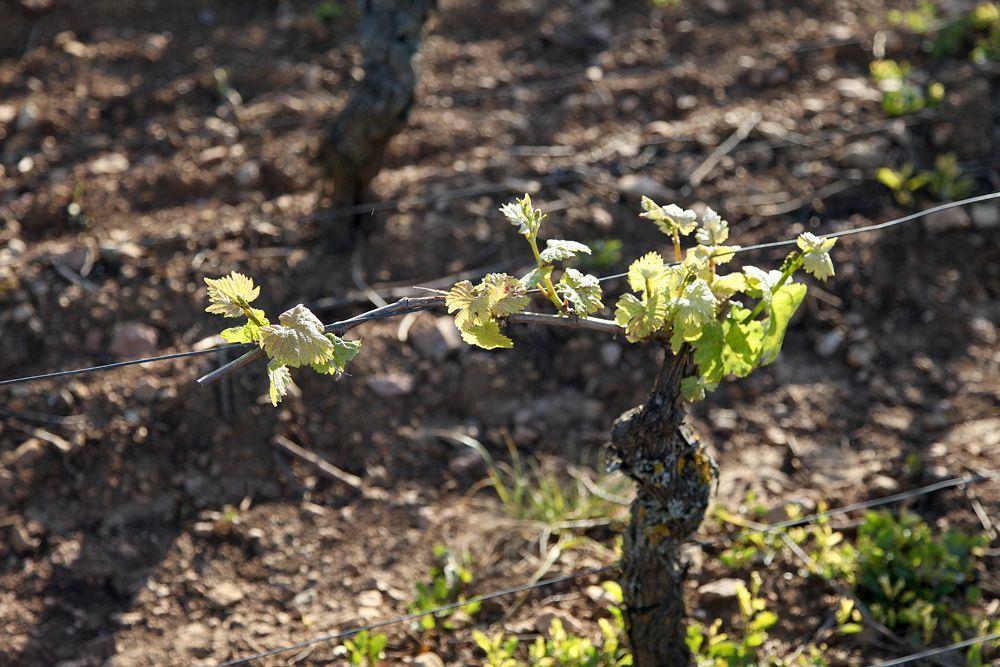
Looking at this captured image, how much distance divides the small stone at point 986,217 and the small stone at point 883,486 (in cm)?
149

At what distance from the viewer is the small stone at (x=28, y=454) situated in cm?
339

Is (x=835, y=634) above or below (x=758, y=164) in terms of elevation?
below

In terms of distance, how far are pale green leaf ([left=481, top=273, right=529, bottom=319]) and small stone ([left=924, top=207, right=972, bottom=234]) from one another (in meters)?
2.95

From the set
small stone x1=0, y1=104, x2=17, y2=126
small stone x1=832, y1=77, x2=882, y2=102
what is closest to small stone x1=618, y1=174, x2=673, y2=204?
small stone x1=832, y1=77, x2=882, y2=102

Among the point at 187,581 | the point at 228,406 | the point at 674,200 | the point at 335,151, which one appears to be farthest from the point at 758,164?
the point at 187,581

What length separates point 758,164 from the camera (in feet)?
14.6

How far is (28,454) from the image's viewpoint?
340 centimetres

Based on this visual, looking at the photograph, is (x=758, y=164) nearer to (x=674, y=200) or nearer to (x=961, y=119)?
(x=674, y=200)

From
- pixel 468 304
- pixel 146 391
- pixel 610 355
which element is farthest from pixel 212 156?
pixel 468 304

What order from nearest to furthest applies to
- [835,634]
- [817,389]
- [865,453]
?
[835,634] → [865,453] → [817,389]

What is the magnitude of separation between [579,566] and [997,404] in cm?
178

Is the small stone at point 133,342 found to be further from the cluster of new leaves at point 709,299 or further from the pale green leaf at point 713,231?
the pale green leaf at point 713,231

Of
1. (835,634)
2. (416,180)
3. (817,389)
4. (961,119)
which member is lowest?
(835,634)

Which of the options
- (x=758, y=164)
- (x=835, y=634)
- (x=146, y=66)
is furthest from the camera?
(x=146, y=66)
